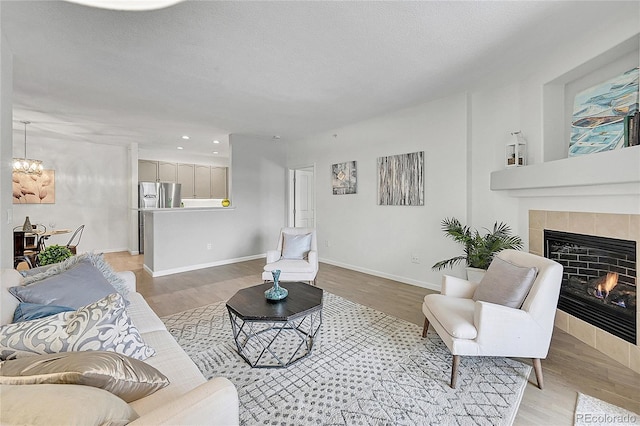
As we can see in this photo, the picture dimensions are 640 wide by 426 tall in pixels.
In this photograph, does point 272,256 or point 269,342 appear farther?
point 272,256

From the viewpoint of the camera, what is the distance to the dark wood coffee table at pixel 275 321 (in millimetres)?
1966

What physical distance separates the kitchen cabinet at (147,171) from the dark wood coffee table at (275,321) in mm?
5774

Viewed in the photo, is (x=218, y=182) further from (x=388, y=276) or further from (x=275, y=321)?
(x=275, y=321)

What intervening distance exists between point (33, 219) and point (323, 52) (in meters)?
6.88

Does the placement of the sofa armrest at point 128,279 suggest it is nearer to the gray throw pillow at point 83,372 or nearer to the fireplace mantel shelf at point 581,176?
the gray throw pillow at point 83,372

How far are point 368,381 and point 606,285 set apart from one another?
7.01ft

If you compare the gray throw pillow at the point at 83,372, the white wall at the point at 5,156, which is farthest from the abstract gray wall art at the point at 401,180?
the white wall at the point at 5,156

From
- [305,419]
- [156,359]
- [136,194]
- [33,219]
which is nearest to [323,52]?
[156,359]

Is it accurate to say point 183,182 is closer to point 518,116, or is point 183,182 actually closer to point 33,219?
point 33,219

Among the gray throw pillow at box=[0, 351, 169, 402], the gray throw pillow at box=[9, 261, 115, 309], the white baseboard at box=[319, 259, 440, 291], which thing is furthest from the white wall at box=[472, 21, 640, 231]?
the gray throw pillow at box=[9, 261, 115, 309]

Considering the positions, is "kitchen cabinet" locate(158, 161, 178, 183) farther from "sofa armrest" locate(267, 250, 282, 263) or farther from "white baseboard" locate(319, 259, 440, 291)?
"sofa armrest" locate(267, 250, 282, 263)

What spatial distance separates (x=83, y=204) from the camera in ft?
20.1

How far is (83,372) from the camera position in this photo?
842 millimetres

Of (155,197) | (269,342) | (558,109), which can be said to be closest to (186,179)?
(155,197)
